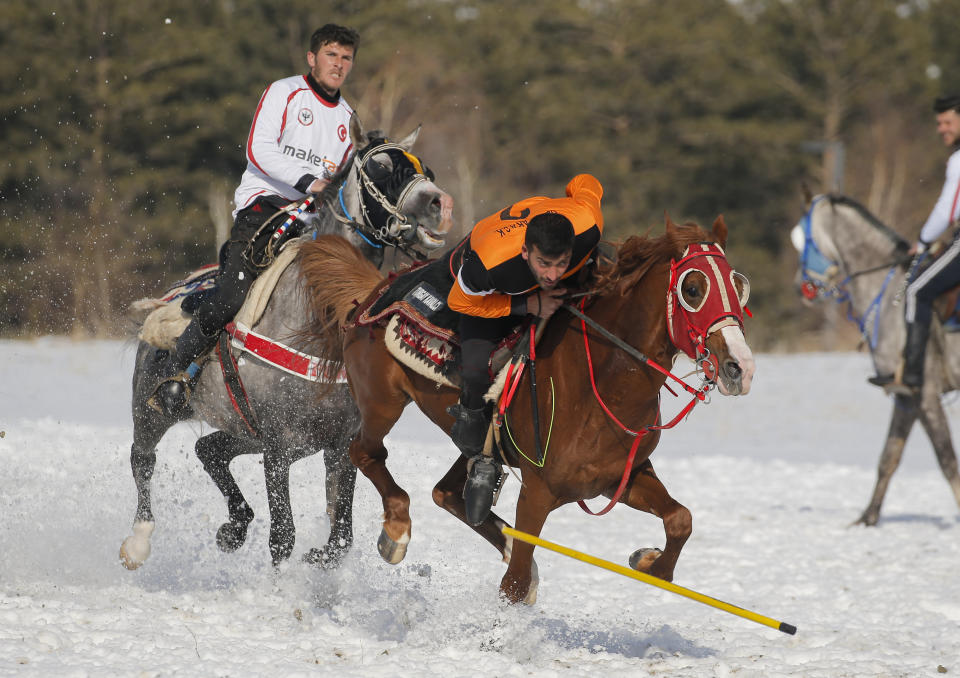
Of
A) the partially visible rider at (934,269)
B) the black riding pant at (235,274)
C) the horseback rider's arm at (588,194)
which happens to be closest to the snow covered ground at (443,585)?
the partially visible rider at (934,269)

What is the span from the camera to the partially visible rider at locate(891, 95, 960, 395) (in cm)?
833

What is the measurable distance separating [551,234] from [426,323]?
0.99 m

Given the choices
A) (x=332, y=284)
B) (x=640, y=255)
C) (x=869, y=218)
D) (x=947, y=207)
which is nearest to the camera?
(x=640, y=255)

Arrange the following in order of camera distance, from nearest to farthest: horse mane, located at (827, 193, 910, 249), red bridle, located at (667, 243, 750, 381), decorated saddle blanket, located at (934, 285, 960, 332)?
red bridle, located at (667, 243, 750, 381) → decorated saddle blanket, located at (934, 285, 960, 332) → horse mane, located at (827, 193, 910, 249)

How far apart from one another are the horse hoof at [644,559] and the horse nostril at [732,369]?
1.16 m

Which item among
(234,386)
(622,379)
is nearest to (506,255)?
(622,379)

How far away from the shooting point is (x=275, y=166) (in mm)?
5750

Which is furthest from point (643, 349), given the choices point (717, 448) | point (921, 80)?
point (921, 80)

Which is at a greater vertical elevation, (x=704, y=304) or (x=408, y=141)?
(x=408, y=141)

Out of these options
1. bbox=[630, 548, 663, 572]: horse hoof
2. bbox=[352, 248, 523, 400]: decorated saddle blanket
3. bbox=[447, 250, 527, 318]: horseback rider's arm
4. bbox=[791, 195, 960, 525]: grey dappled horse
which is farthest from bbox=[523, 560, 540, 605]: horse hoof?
bbox=[791, 195, 960, 525]: grey dappled horse

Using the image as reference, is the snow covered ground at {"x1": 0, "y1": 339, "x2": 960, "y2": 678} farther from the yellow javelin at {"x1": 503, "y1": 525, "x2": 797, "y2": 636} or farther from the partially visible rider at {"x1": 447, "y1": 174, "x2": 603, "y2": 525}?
the partially visible rider at {"x1": 447, "y1": 174, "x2": 603, "y2": 525}

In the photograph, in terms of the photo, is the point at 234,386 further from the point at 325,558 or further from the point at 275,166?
the point at 275,166

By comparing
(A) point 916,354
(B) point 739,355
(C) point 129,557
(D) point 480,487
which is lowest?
(C) point 129,557

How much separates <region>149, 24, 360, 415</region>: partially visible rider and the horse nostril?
2.57 m
